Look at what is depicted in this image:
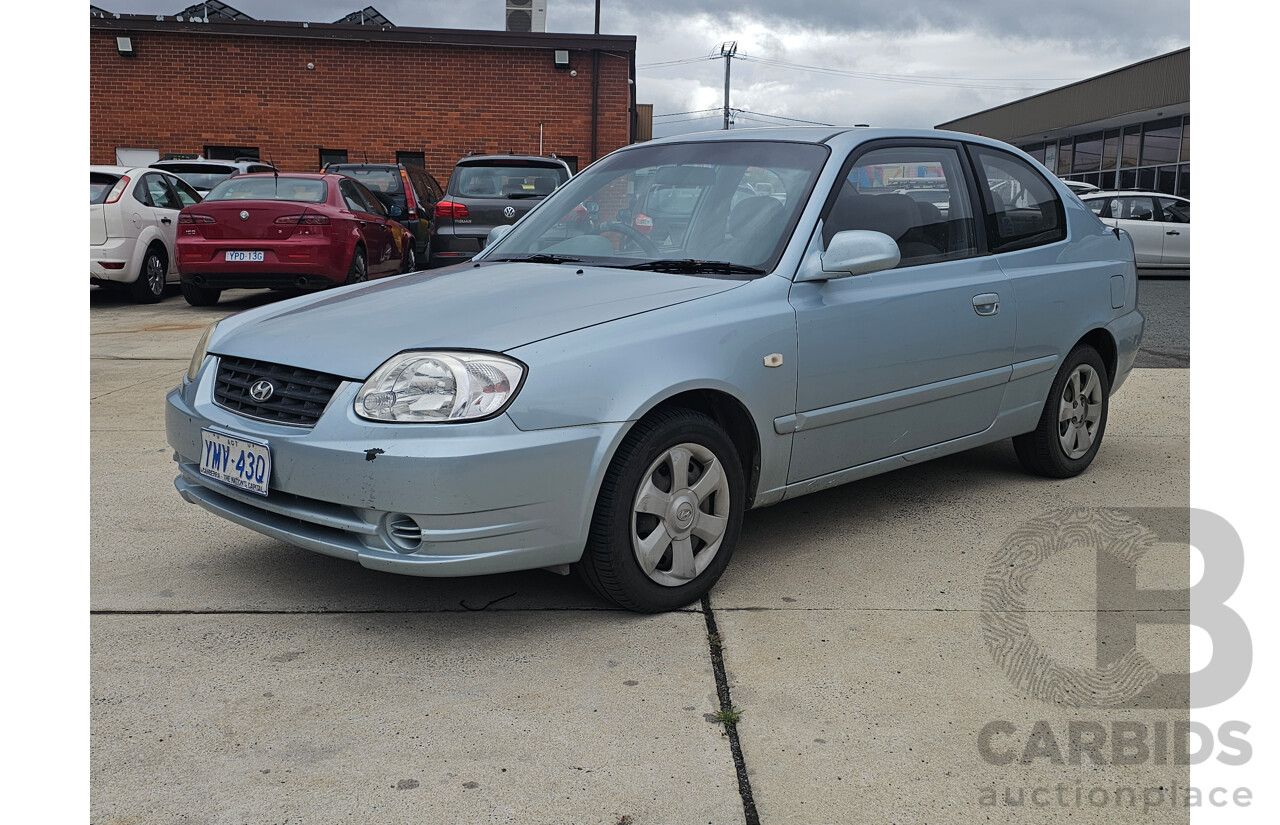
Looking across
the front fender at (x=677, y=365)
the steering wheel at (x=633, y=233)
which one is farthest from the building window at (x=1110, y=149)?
the front fender at (x=677, y=365)

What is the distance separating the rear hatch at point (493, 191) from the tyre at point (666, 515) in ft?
29.3

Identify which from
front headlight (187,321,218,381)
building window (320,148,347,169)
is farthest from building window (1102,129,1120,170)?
front headlight (187,321,218,381)

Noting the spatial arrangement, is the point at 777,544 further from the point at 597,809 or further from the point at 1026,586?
the point at 597,809

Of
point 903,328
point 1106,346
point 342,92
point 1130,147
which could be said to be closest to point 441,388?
point 903,328

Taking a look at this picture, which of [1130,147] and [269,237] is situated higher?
[1130,147]

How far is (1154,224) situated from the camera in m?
17.7

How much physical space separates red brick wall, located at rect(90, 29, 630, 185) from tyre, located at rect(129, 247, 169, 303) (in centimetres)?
1069

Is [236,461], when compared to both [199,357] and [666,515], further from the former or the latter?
[666,515]

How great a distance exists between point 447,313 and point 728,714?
1491 mm

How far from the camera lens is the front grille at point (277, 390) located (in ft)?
10.6

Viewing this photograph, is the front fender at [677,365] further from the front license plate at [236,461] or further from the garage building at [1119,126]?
the garage building at [1119,126]

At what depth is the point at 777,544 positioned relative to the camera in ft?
14.0

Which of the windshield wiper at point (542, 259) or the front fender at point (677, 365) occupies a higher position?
the windshield wiper at point (542, 259)

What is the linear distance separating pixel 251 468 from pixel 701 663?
1439 mm
